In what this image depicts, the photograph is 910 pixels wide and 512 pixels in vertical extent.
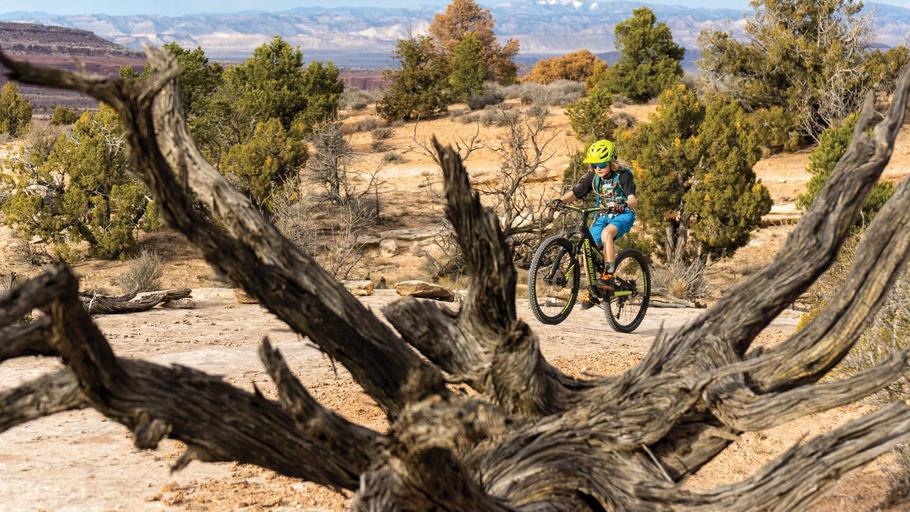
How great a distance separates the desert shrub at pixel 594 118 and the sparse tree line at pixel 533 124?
0.23 feet

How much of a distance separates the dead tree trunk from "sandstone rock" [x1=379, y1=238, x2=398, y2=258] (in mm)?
15717

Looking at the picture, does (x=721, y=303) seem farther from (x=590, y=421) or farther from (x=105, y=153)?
(x=105, y=153)

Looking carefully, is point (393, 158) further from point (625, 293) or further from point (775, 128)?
point (625, 293)

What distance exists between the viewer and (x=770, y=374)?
4.04 meters

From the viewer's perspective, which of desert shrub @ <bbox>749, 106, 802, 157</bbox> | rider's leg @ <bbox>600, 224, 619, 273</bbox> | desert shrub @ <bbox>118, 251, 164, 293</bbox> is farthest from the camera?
desert shrub @ <bbox>749, 106, 802, 157</bbox>

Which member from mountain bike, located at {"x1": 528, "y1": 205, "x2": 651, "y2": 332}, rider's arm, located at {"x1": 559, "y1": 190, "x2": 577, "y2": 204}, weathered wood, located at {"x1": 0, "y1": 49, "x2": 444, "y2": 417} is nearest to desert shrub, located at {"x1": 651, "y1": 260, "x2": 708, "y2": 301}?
mountain bike, located at {"x1": 528, "y1": 205, "x2": 651, "y2": 332}

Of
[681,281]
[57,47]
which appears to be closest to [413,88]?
[681,281]

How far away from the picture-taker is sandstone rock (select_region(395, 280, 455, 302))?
505 inches

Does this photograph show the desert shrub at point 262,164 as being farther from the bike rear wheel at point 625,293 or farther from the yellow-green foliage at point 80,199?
the bike rear wheel at point 625,293

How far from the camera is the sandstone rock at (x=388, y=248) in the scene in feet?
65.4

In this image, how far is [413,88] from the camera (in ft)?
120

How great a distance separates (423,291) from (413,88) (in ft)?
81.5

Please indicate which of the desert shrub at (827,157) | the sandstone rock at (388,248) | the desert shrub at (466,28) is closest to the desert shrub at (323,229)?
the sandstone rock at (388,248)

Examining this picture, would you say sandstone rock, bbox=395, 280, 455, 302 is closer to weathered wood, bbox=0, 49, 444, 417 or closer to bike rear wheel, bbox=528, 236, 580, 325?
bike rear wheel, bbox=528, 236, 580, 325
